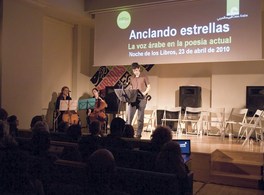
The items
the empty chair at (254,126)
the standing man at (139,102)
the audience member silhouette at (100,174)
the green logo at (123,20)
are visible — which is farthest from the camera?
the green logo at (123,20)

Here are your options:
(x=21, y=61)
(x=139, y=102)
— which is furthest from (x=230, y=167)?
(x=21, y=61)

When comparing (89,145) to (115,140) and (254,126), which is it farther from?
(254,126)

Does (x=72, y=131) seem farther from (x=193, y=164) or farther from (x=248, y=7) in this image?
(x=248, y=7)

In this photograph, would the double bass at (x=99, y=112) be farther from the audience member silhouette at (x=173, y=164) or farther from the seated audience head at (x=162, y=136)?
the audience member silhouette at (x=173, y=164)

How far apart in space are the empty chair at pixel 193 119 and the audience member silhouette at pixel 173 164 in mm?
4829

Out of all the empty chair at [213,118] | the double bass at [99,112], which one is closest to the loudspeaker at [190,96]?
the empty chair at [213,118]

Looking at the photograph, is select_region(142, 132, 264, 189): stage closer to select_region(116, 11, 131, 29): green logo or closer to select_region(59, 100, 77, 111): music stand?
select_region(59, 100, 77, 111): music stand

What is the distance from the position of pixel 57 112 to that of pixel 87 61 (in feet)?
7.54

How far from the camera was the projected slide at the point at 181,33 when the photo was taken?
632 centimetres

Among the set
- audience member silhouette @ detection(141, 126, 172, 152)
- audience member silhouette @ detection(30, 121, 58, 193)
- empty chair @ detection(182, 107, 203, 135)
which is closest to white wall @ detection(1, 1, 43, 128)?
empty chair @ detection(182, 107, 203, 135)

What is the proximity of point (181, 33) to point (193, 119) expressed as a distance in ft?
7.05

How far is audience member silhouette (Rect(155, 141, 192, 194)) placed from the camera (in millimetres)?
2469

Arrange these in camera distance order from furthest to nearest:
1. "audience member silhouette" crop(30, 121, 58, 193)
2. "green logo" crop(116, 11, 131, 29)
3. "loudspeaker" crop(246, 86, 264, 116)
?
"green logo" crop(116, 11, 131, 29), "loudspeaker" crop(246, 86, 264, 116), "audience member silhouette" crop(30, 121, 58, 193)

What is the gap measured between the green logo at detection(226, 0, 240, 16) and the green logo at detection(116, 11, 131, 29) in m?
2.32
